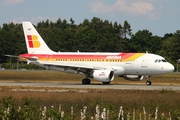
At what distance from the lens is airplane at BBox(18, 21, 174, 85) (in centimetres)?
5250

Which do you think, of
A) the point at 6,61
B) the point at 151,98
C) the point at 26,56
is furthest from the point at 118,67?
the point at 6,61

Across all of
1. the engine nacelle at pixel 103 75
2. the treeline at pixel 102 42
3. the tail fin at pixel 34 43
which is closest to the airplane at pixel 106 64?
the engine nacelle at pixel 103 75

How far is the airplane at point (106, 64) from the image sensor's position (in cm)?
5250

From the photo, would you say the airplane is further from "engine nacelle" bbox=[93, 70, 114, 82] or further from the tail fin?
the tail fin

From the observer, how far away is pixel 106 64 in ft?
177

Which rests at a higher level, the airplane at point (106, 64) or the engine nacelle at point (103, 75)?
the airplane at point (106, 64)

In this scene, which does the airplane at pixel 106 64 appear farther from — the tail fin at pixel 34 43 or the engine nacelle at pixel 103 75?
the tail fin at pixel 34 43

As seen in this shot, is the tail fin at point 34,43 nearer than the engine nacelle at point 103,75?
No

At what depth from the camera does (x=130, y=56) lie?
53.3m

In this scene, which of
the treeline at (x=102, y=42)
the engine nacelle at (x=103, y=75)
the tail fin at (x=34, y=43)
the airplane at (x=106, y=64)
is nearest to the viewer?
the engine nacelle at (x=103, y=75)

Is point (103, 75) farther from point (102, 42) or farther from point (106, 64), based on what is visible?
point (102, 42)

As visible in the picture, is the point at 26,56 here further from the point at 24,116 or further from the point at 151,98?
the point at 24,116

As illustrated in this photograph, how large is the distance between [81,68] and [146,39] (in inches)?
3732

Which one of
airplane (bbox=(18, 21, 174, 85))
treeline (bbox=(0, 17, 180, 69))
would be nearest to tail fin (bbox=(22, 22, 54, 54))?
airplane (bbox=(18, 21, 174, 85))
